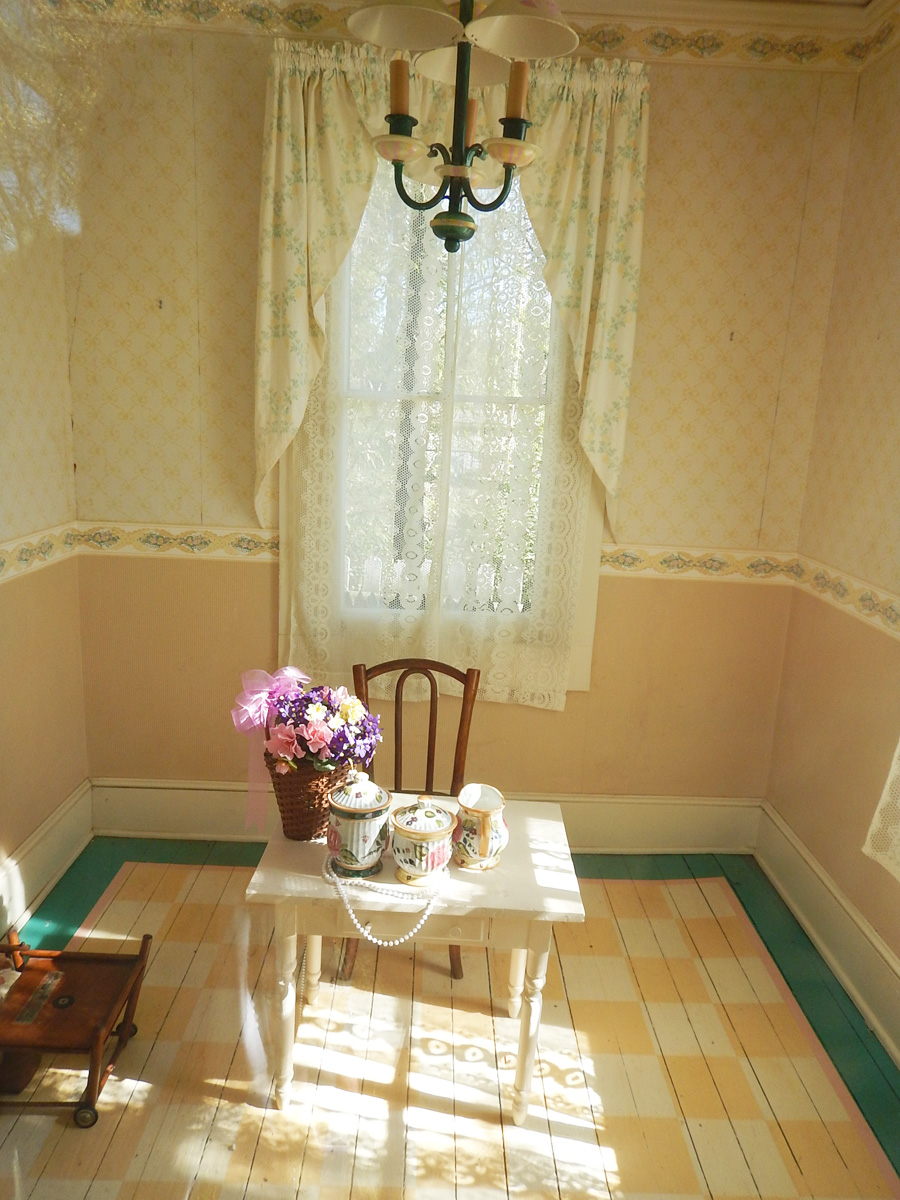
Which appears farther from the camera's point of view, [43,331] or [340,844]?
[43,331]

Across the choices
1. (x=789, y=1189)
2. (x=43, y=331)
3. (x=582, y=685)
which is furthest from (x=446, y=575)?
(x=789, y=1189)

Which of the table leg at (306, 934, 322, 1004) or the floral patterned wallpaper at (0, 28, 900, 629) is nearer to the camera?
the table leg at (306, 934, 322, 1004)

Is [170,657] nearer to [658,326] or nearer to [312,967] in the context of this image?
[312,967]

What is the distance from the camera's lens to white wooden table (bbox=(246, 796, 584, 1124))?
5.97 feet

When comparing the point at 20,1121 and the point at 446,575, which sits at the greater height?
the point at 446,575

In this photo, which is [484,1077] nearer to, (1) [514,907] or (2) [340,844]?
(1) [514,907]

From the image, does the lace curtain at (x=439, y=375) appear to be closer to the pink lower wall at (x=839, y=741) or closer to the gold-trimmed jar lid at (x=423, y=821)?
the pink lower wall at (x=839, y=741)

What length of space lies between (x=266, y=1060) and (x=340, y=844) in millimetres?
786

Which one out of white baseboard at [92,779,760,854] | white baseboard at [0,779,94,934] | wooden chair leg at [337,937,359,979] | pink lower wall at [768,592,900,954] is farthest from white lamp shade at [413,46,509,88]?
white baseboard at [0,779,94,934]

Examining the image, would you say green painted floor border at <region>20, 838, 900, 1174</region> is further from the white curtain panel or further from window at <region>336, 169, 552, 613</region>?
window at <region>336, 169, 552, 613</region>

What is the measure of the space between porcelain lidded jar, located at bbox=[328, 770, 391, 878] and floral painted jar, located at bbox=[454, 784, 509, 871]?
0.61ft

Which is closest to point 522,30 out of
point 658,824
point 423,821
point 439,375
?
point 439,375

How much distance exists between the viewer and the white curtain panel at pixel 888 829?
7.25ft

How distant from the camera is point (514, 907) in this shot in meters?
1.81
